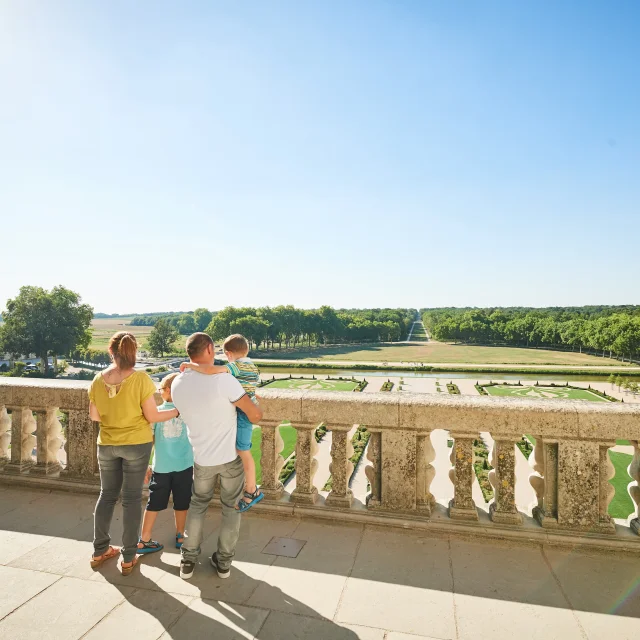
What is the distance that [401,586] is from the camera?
12.2 feet

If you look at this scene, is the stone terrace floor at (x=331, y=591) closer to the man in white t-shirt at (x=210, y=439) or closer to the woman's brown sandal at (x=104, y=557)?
the woman's brown sandal at (x=104, y=557)

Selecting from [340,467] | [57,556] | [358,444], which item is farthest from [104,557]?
[358,444]

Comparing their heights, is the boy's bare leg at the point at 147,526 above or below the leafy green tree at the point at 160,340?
above

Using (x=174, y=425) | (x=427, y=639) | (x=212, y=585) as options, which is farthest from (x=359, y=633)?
(x=174, y=425)

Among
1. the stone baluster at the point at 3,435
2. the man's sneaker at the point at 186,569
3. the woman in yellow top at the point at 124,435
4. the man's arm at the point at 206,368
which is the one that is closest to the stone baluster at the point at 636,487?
the man's arm at the point at 206,368

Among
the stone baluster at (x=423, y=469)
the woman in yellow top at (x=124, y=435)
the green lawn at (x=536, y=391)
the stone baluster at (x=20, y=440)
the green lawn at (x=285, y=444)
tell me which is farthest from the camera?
the green lawn at (x=536, y=391)

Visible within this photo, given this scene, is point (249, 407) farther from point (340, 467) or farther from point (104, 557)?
point (104, 557)

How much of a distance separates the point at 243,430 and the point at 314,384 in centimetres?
5174

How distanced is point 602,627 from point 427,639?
1271 mm

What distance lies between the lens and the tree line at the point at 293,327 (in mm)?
98750

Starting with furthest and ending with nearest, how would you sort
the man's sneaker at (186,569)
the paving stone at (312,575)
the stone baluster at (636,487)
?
the stone baluster at (636,487)
the man's sneaker at (186,569)
the paving stone at (312,575)

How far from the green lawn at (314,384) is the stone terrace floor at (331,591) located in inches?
1880

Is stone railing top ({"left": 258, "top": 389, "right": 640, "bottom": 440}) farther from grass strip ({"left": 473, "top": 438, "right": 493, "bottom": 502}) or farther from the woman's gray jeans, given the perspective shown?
grass strip ({"left": 473, "top": 438, "right": 493, "bottom": 502})

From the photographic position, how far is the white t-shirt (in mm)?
3635
